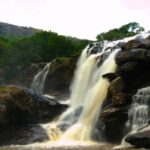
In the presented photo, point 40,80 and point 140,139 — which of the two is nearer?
point 140,139

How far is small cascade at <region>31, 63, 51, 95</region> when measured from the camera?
5719 cm

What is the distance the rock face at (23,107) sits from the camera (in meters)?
37.3

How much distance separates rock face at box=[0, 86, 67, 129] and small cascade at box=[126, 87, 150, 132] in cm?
970

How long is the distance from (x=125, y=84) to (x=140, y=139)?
8837 mm

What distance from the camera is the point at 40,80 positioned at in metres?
58.8

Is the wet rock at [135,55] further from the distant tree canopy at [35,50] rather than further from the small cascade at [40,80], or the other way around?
the distant tree canopy at [35,50]

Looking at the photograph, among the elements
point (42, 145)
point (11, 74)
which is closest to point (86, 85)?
point (42, 145)

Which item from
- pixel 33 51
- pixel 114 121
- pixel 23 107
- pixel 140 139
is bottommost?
pixel 140 139

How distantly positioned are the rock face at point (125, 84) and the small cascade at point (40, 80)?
21.6 meters

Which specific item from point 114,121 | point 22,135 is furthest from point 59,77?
point 114,121

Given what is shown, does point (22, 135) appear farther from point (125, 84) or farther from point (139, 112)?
point (139, 112)

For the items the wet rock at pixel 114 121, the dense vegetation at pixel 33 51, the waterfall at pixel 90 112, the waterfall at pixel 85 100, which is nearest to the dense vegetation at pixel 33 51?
the dense vegetation at pixel 33 51

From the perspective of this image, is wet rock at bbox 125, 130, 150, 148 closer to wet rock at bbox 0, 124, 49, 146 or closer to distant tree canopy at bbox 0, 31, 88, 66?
wet rock at bbox 0, 124, 49, 146

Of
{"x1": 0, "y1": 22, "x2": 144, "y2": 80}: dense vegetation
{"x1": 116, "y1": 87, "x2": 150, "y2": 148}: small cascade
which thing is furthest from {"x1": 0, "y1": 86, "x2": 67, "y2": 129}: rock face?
{"x1": 0, "y1": 22, "x2": 144, "y2": 80}: dense vegetation
